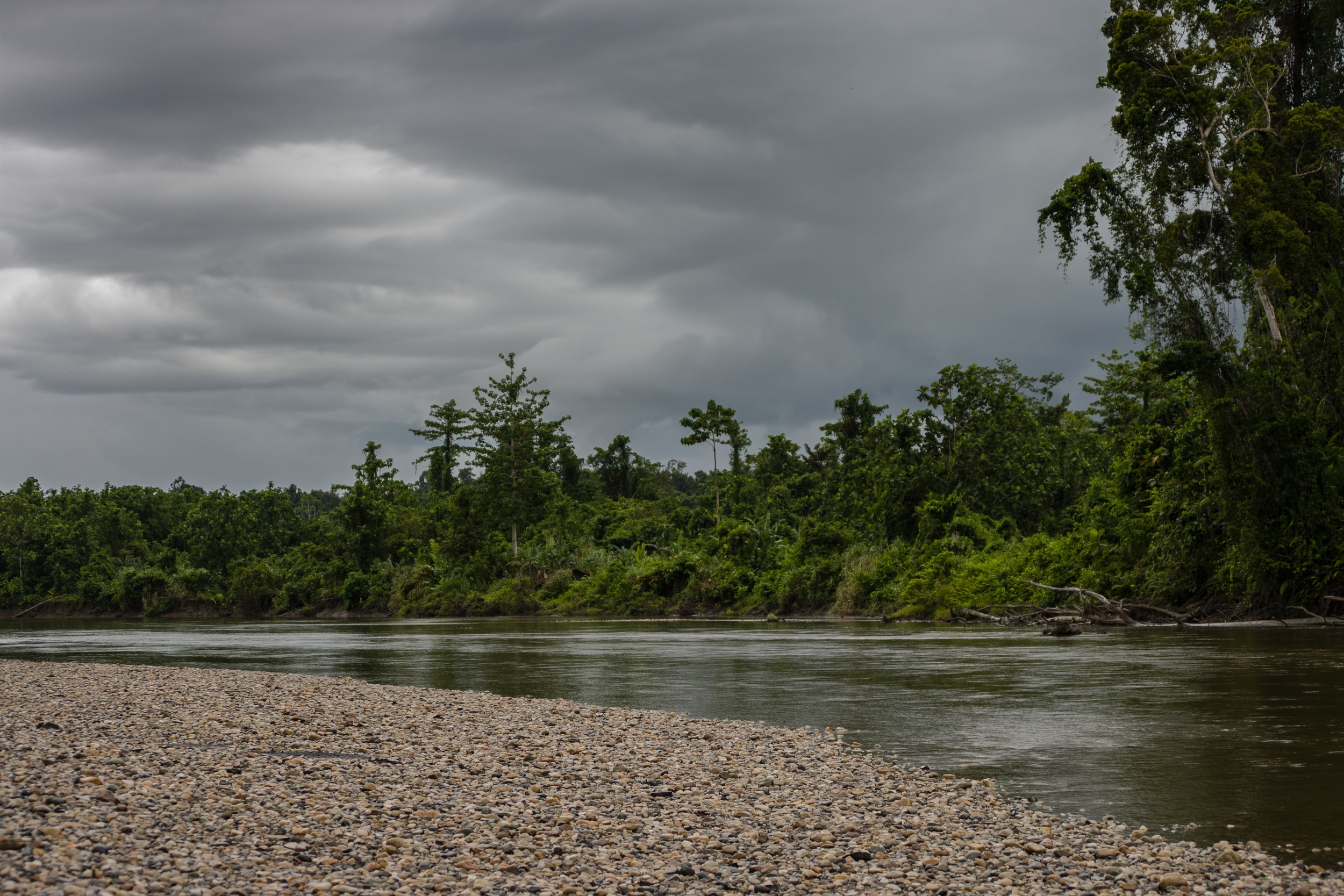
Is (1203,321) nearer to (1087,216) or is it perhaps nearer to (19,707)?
(1087,216)

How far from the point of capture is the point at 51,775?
788 cm

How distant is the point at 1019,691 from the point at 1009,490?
33605 mm

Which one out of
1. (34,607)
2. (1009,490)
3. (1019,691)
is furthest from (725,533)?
(34,607)

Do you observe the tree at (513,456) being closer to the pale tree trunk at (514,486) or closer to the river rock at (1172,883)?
the pale tree trunk at (514,486)

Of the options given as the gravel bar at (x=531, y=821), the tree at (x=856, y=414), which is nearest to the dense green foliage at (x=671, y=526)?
the tree at (x=856, y=414)

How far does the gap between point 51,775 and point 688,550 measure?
1925 inches

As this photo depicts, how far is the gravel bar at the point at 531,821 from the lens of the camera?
589cm

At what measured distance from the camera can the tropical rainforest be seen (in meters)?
27.5

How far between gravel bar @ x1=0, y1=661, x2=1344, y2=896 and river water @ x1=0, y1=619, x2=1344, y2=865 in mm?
897

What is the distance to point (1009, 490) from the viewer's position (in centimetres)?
4712

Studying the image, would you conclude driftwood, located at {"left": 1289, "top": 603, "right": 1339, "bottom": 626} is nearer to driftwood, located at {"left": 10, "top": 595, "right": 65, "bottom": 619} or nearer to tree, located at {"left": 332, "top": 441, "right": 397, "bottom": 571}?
tree, located at {"left": 332, "top": 441, "right": 397, "bottom": 571}

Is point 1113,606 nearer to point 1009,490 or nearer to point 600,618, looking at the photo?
point 1009,490

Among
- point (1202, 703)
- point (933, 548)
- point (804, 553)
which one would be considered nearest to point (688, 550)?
point (804, 553)

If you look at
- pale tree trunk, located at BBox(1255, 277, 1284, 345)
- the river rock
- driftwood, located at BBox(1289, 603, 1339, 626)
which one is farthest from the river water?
pale tree trunk, located at BBox(1255, 277, 1284, 345)
